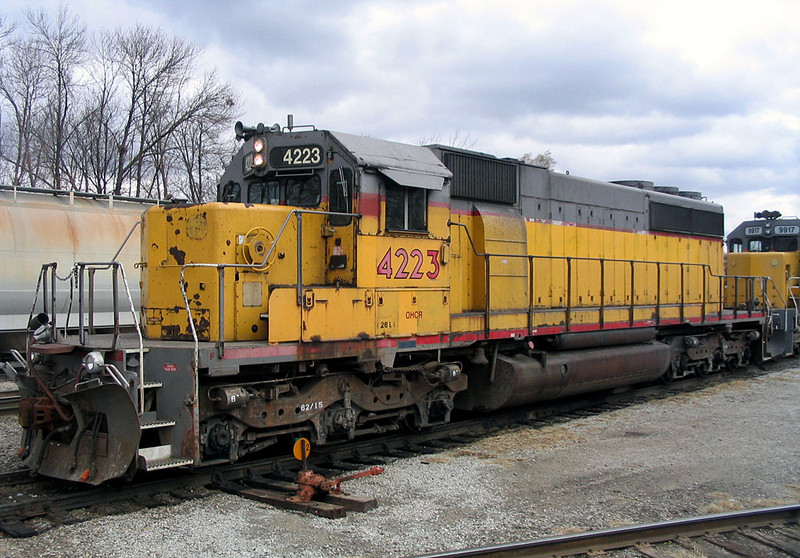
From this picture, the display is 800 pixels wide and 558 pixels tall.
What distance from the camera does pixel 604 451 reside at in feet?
25.8

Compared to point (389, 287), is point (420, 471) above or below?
below

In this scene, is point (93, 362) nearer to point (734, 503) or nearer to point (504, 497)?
point (504, 497)

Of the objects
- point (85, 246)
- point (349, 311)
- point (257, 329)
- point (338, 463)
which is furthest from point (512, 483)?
point (85, 246)

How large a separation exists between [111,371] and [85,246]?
818 cm

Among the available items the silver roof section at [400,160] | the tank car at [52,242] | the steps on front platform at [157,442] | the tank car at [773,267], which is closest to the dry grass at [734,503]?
the silver roof section at [400,160]

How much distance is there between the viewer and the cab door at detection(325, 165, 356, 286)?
23.2ft

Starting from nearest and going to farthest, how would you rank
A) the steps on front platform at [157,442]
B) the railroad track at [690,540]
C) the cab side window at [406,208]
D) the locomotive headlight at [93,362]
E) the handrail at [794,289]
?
the railroad track at [690,540]
the steps on front platform at [157,442]
the locomotive headlight at [93,362]
the cab side window at [406,208]
the handrail at [794,289]

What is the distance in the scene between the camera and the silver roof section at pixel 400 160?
7215 mm

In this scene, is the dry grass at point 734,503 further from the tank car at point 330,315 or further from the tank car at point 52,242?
the tank car at point 52,242

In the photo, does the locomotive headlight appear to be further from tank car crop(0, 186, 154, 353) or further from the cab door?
tank car crop(0, 186, 154, 353)

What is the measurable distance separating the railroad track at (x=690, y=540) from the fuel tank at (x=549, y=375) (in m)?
3.74

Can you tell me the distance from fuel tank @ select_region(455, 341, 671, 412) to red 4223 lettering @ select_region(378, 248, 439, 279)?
1866 mm

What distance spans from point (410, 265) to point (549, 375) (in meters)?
3.01

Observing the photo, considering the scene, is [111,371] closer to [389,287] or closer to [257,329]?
[257,329]
